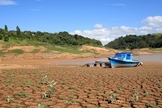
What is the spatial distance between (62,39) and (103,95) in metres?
57.7

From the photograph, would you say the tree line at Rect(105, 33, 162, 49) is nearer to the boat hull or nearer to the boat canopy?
the boat canopy

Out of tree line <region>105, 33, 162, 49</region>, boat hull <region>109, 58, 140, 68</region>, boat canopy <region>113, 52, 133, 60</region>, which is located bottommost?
boat hull <region>109, 58, 140, 68</region>

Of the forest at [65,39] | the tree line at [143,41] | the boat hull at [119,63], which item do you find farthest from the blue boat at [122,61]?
the tree line at [143,41]

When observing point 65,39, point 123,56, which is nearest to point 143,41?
point 65,39

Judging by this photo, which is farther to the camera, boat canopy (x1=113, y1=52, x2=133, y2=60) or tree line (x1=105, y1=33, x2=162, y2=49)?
tree line (x1=105, y1=33, x2=162, y2=49)

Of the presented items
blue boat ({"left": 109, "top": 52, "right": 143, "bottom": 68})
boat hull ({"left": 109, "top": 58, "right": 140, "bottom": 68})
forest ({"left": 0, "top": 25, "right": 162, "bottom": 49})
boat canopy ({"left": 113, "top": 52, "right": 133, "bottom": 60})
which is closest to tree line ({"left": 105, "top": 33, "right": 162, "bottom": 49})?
forest ({"left": 0, "top": 25, "right": 162, "bottom": 49})

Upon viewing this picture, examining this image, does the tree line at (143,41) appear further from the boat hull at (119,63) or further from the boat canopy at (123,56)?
the boat hull at (119,63)

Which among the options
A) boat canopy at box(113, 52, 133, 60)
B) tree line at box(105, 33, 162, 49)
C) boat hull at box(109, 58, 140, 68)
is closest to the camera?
boat hull at box(109, 58, 140, 68)

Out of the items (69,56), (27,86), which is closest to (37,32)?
(69,56)

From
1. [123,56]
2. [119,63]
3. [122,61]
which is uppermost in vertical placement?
[123,56]

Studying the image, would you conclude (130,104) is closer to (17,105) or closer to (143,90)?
(143,90)

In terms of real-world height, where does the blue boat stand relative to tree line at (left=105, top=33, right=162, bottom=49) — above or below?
below

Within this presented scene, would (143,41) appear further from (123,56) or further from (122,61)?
(122,61)

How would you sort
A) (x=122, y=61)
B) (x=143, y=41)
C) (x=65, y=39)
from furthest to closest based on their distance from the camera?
1. (x=143, y=41)
2. (x=65, y=39)
3. (x=122, y=61)
